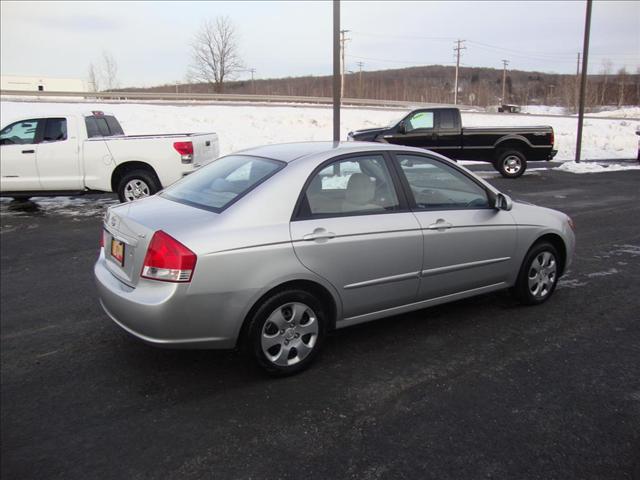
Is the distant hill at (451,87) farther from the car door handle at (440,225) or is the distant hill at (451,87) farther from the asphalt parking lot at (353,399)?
the car door handle at (440,225)

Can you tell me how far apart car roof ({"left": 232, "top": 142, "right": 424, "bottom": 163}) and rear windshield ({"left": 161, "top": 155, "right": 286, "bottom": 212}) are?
9 cm

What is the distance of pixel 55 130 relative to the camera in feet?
33.1

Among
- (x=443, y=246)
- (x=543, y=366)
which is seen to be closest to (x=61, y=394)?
(x=443, y=246)

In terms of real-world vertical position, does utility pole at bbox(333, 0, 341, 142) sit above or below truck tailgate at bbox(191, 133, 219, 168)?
above

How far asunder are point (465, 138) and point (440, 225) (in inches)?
458

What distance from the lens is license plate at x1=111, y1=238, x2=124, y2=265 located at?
3.64m

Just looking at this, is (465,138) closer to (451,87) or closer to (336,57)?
(336,57)

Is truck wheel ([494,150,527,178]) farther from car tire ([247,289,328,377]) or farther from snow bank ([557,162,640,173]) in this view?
car tire ([247,289,328,377])

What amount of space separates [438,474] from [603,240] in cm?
632

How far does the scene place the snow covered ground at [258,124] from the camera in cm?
2464

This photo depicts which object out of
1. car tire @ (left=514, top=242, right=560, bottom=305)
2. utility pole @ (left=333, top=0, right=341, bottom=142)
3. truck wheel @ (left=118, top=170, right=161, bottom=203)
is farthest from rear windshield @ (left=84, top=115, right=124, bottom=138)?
car tire @ (left=514, top=242, right=560, bottom=305)

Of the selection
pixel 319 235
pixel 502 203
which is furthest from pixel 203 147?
pixel 319 235

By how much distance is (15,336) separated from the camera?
170 inches

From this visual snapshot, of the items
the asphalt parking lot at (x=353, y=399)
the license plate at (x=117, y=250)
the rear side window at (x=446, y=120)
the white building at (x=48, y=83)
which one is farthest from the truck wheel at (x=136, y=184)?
the white building at (x=48, y=83)
